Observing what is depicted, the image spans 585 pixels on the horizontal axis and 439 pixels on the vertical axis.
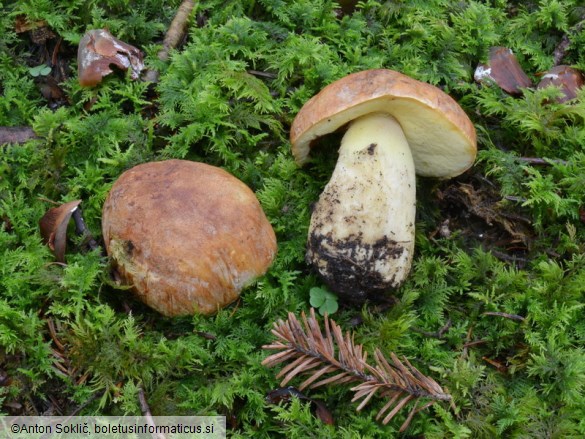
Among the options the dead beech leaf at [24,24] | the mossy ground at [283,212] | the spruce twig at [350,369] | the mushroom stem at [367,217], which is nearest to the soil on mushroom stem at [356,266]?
the mushroom stem at [367,217]

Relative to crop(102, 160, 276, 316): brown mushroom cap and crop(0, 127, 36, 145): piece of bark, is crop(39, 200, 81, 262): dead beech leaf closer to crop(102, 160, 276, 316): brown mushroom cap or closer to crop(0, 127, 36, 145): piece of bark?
crop(102, 160, 276, 316): brown mushroom cap

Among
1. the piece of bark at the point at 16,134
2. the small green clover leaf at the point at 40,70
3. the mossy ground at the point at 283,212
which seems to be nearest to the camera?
the mossy ground at the point at 283,212

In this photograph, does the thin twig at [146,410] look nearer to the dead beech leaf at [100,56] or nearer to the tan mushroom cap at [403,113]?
the tan mushroom cap at [403,113]

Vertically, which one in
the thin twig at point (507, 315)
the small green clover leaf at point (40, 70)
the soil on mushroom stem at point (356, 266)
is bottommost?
the thin twig at point (507, 315)

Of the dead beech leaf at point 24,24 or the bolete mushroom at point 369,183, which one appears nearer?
the bolete mushroom at point 369,183

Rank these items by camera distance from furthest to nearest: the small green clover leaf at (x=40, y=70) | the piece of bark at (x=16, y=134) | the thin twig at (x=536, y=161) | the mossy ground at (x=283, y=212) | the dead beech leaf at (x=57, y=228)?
the small green clover leaf at (x=40, y=70)
the piece of bark at (x=16, y=134)
the thin twig at (x=536, y=161)
the dead beech leaf at (x=57, y=228)
the mossy ground at (x=283, y=212)

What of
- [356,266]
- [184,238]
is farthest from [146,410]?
[356,266]
